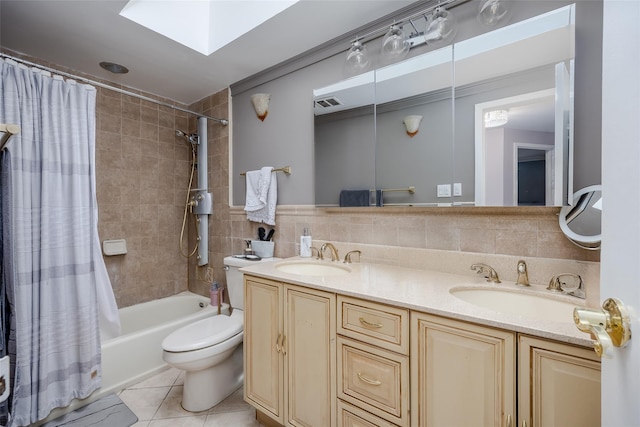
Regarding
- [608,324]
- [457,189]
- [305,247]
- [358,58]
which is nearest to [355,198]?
[305,247]

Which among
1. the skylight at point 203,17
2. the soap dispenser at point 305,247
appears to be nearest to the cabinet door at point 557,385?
the soap dispenser at point 305,247

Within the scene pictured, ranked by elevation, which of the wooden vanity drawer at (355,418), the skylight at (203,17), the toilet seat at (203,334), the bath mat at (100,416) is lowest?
the bath mat at (100,416)

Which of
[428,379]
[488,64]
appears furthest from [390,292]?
[488,64]

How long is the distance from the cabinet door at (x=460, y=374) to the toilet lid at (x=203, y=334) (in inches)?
44.6

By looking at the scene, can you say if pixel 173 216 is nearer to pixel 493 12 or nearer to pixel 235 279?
pixel 235 279

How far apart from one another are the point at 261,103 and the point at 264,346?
174 cm

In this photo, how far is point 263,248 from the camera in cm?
216

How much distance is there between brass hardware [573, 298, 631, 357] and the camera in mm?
427

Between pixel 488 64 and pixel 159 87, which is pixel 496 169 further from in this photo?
pixel 159 87

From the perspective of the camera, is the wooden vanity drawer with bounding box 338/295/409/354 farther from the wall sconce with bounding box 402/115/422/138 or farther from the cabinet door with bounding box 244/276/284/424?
the wall sconce with bounding box 402/115/422/138

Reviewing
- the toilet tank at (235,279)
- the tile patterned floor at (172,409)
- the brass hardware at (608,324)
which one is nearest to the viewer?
the brass hardware at (608,324)

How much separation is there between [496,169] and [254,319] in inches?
55.4

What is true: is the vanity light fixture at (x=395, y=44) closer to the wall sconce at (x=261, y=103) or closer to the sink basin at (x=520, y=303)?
the wall sconce at (x=261, y=103)

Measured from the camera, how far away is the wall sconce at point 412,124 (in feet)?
4.94
